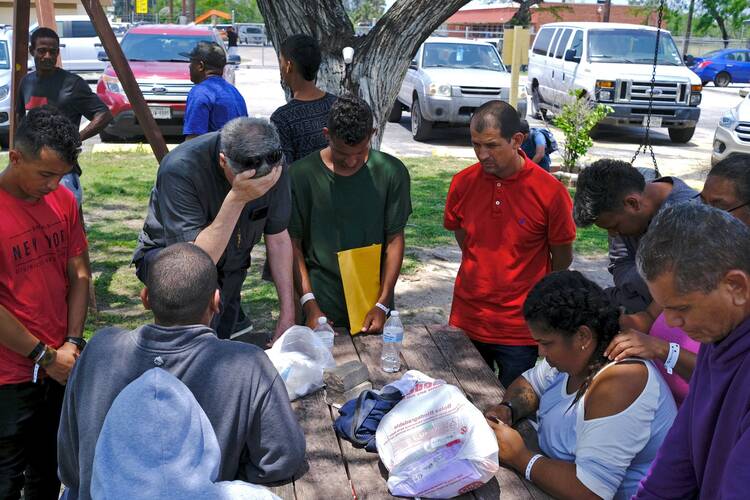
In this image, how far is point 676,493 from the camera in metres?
2.08

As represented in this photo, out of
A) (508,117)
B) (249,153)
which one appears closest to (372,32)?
(508,117)

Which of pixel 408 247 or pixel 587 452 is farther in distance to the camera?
pixel 408 247

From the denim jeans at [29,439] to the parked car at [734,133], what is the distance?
35.2ft

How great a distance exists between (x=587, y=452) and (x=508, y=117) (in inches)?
70.3

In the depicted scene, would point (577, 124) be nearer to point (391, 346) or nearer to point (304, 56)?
point (304, 56)

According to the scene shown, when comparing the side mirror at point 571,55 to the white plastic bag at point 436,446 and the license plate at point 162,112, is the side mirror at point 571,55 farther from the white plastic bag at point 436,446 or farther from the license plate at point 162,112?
the white plastic bag at point 436,446

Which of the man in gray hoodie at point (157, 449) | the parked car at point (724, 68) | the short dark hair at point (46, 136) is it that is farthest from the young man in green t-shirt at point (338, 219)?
the parked car at point (724, 68)

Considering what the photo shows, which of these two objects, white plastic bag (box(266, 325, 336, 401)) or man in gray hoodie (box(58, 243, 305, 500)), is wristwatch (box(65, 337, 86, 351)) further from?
man in gray hoodie (box(58, 243, 305, 500))

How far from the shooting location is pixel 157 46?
14352mm

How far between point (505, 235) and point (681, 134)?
13387mm

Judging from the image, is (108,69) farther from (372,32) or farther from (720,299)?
(720,299)

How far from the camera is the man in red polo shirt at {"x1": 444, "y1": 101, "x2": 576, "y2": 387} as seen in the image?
3854 mm

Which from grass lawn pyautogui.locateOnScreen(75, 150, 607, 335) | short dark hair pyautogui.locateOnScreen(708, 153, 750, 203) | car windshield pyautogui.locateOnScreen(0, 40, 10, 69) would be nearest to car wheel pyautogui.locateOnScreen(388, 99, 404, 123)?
grass lawn pyautogui.locateOnScreen(75, 150, 607, 335)

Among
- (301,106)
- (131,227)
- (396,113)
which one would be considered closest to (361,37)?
(301,106)
